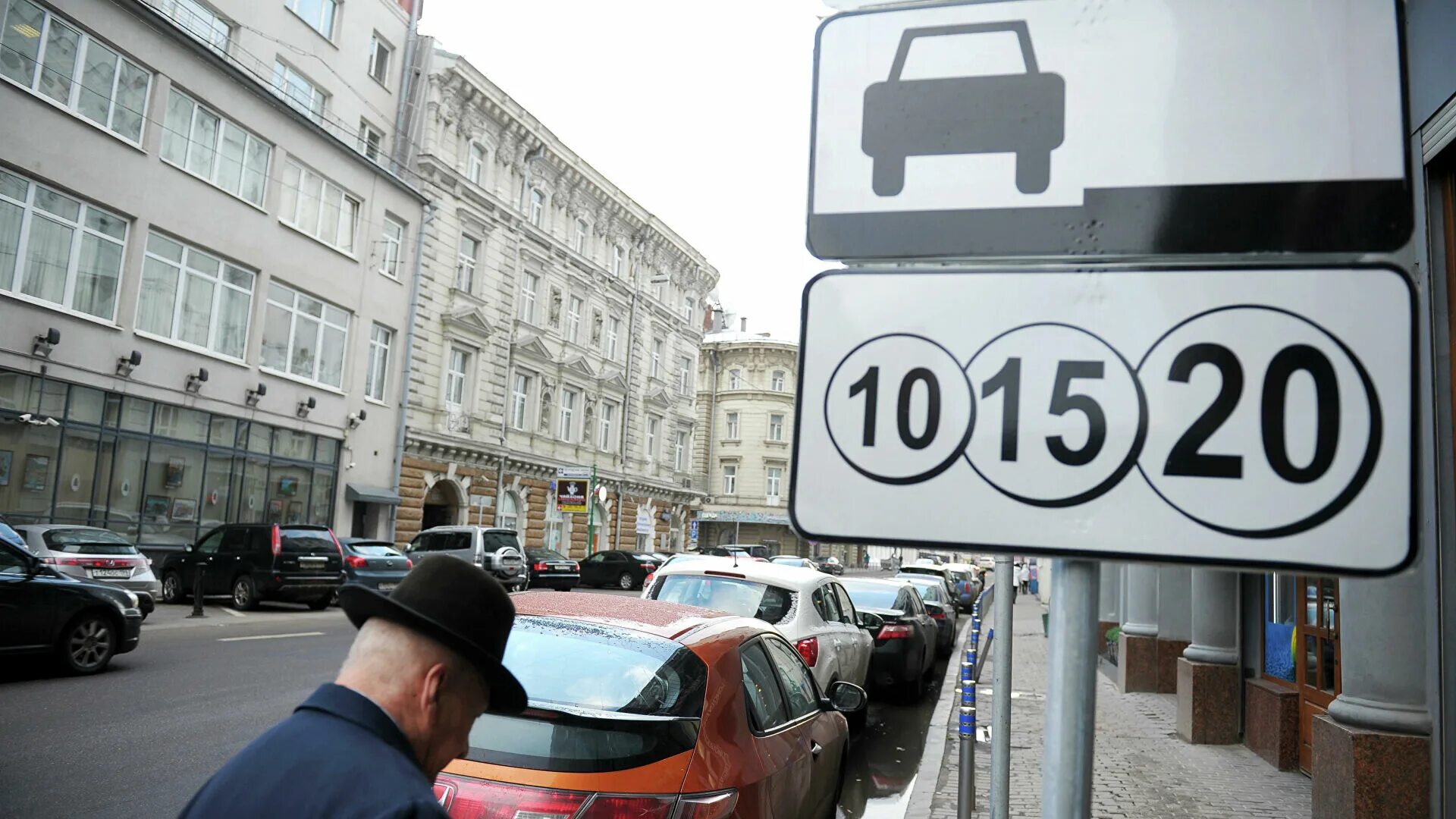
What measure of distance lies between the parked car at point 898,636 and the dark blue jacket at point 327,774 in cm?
1041

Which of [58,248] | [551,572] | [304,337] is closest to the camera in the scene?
[58,248]

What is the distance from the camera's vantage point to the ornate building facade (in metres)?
32.5

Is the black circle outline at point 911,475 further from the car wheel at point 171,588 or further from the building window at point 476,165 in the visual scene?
the building window at point 476,165

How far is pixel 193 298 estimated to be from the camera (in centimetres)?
2291

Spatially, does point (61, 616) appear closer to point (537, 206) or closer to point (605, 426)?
point (537, 206)

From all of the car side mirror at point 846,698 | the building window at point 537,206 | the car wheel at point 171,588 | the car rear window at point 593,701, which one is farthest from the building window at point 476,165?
the car rear window at point 593,701

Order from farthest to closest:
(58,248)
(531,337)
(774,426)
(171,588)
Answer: (774,426), (531,337), (171,588), (58,248)

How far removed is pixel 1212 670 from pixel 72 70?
2219 centimetres

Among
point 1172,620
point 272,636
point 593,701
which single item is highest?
point 593,701

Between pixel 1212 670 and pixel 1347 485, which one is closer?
pixel 1347 485

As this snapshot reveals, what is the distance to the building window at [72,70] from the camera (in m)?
18.5

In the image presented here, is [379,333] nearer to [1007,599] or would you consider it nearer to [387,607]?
[1007,599]

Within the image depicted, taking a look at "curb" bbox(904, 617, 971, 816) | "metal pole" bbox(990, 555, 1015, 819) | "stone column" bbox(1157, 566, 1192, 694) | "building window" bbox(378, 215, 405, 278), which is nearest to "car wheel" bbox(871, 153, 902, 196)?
"metal pole" bbox(990, 555, 1015, 819)

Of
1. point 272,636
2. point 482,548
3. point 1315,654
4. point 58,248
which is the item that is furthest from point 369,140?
point 1315,654
